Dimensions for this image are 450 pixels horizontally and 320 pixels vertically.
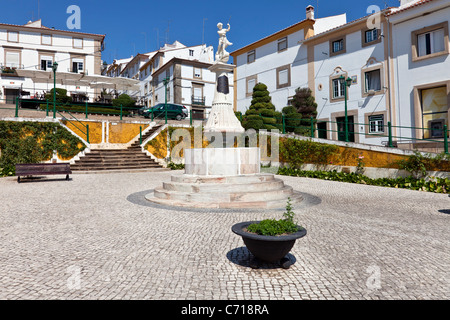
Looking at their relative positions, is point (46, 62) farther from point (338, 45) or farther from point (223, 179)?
point (223, 179)

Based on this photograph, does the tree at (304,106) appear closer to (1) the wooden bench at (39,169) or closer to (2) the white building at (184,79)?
(2) the white building at (184,79)

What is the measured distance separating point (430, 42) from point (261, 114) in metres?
11.0

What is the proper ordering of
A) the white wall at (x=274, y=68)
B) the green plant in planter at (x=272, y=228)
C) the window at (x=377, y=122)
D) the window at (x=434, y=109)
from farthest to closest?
the white wall at (x=274, y=68) → the window at (x=377, y=122) → the window at (x=434, y=109) → the green plant in planter at (x=272, y=228)

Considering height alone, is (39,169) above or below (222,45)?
below

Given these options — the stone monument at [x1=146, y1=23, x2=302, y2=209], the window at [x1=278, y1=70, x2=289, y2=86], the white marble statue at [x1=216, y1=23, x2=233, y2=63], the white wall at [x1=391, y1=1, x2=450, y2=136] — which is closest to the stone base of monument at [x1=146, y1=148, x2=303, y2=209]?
the stone monument at [x1=146, y1=23, x2=302, y2=209]

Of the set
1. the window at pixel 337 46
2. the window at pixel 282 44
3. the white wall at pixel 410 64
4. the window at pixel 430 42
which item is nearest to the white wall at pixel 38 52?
the window at pixel 282 44

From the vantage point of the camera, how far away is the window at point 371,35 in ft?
62.2

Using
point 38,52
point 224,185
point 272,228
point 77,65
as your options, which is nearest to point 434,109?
point 224,185

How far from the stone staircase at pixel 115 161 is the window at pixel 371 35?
16602 mm

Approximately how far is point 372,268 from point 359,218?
8.88 feet

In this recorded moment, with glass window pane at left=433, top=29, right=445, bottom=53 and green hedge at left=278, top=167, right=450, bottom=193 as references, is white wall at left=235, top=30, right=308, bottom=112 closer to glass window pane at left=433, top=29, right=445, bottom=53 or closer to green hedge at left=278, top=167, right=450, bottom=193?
glass window pane at left=433, top=29, right=445, bottom=53

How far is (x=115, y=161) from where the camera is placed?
51.9 ft

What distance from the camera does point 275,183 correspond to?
8070 millimetres
